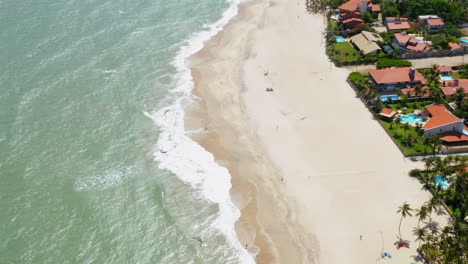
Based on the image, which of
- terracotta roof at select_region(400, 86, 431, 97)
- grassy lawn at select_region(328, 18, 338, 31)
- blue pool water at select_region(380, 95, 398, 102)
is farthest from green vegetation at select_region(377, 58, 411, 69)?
grassy lawn at select_region(328, 18, 338, 31)

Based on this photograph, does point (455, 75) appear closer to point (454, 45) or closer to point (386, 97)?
point (454, 45)

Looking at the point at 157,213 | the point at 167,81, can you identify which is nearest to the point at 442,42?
the point at 167,81

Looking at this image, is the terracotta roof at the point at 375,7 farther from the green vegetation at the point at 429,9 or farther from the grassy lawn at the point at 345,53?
the grassy lawn at the point at 345,53

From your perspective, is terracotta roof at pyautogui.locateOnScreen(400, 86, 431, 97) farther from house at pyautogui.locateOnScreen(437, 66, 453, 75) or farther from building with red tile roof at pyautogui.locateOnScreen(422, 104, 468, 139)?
building with red tile roof at pyautogui.locateOnScreen(422, 104, 468, 139)

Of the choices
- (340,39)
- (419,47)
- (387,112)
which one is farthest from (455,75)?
(340,39)

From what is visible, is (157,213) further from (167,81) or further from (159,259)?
(167,81)
